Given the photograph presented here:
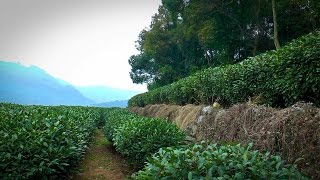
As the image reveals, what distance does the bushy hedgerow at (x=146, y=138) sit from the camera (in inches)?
255

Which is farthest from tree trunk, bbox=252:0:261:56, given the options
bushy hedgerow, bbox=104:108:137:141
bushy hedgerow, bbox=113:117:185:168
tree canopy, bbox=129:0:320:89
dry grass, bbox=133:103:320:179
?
dry grass, bbox=133:103:320:179

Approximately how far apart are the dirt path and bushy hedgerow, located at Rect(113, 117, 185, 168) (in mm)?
779

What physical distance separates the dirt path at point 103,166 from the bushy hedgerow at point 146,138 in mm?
779

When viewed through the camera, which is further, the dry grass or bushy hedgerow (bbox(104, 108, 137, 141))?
bushy hedgerow (bbox(104, 108, 137, 141))

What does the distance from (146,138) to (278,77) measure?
294 centimetres

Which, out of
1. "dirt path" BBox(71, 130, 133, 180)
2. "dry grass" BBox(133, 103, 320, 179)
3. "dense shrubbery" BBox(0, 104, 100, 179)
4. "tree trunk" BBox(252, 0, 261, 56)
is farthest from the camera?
"tree trunk" BBox(252, 0, 261, 56)

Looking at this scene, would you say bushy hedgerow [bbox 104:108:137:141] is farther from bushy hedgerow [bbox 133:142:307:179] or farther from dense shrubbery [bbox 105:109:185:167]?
bushy hedgerow [bbox 133:142:307:179]

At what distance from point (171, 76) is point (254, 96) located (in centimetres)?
3032

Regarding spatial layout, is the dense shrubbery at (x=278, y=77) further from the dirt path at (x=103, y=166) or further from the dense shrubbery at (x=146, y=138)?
the dirt path at (x=103, y=166)

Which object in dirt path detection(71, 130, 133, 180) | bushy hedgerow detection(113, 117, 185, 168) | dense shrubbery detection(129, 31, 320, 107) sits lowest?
dirt path detection(71, 130, 133, 180)

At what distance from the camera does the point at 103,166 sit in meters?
9.02

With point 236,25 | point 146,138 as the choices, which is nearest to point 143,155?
point 146,138

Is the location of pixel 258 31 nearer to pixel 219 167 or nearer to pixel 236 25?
pixel 236 25

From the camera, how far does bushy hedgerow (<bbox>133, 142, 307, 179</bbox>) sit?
8.66 feet
